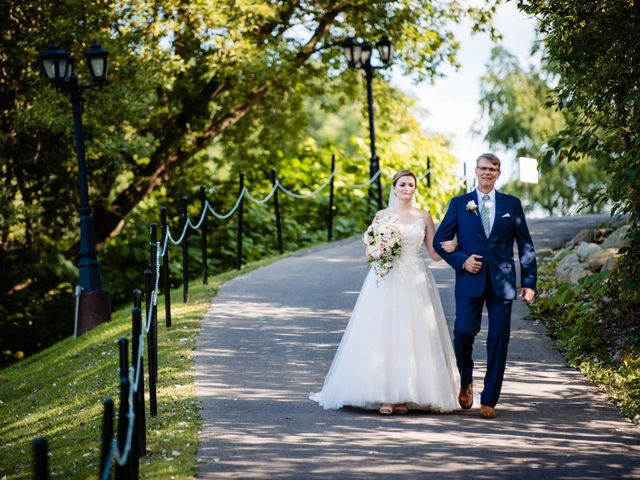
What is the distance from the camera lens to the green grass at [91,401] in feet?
24.7

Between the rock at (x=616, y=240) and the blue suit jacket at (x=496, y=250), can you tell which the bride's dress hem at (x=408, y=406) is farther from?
the rock at (x=616, y=240)

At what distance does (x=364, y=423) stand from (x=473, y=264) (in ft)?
4.95

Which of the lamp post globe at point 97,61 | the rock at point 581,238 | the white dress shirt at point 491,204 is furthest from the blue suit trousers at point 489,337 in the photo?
the lamp post globe at point 97,61

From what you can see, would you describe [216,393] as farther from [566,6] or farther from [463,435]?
[566,6]

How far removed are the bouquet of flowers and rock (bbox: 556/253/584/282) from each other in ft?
17.6

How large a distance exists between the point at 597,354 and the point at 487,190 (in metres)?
2.94

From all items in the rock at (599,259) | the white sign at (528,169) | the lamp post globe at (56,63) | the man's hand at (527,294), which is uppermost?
the lamp post globe at (56,63)

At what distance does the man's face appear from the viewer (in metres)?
8.37

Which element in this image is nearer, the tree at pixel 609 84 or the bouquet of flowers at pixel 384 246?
the bouquet of flowers at pixel 384 246

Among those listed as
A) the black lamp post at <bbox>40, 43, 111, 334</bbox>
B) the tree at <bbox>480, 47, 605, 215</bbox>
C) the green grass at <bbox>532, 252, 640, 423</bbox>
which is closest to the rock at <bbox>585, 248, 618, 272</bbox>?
the green grass at <bbox>532, 252, 640, 423</bbox>

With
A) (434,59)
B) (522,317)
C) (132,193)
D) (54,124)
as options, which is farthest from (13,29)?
(522,317)

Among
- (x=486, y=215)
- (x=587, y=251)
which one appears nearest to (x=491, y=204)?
(x=486, y=215)

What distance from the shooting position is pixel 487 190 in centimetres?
852

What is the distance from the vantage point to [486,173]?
27.6 ft
